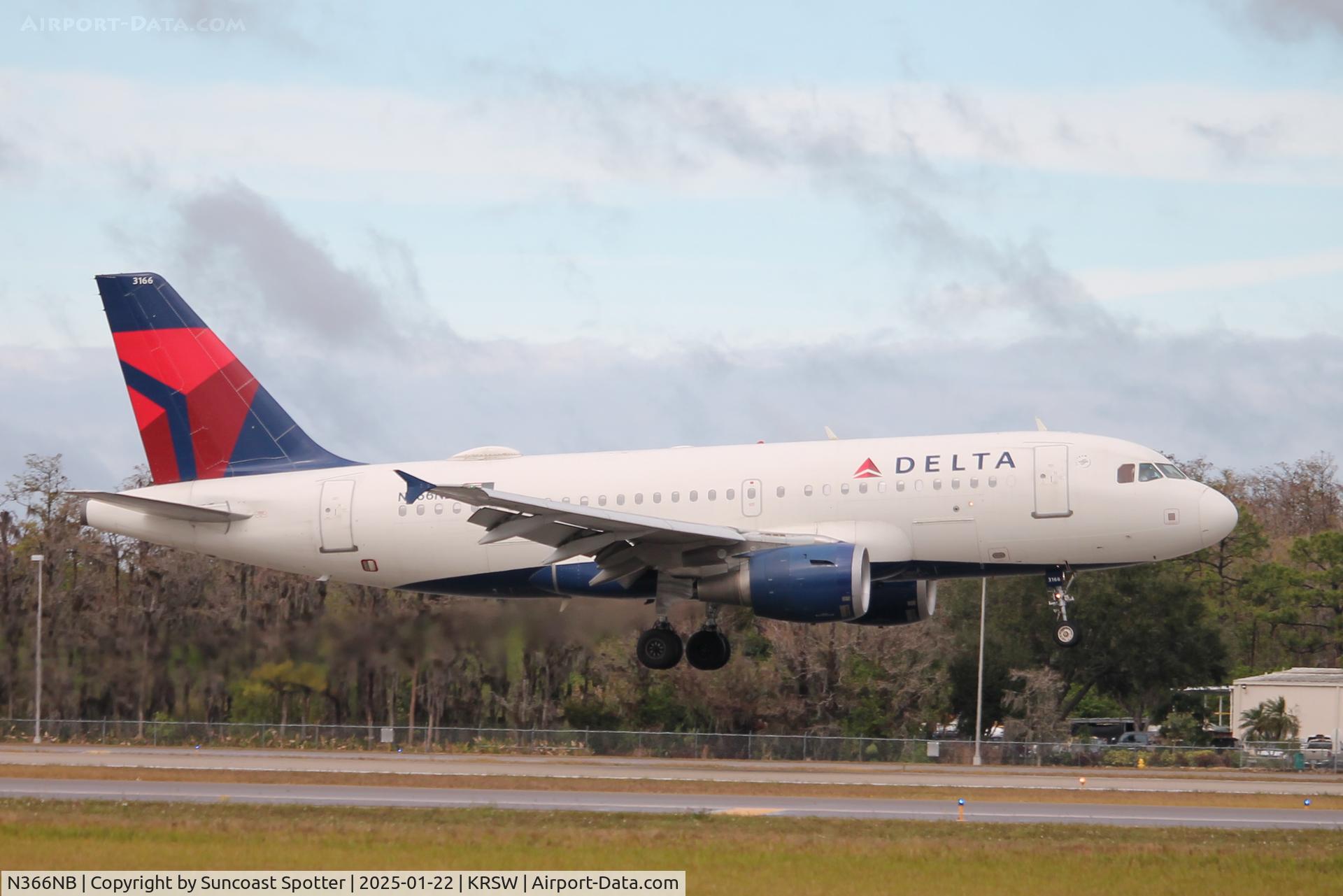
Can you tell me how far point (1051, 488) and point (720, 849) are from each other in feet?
40.9

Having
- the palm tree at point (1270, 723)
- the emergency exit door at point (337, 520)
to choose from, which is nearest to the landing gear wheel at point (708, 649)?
the emergency exit door at point (337, 520)

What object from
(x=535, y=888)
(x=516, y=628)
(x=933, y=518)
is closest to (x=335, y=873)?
(x=535, y=888)

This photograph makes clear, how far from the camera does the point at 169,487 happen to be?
3888 centimetres

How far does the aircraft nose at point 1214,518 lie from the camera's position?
3269 centimetres

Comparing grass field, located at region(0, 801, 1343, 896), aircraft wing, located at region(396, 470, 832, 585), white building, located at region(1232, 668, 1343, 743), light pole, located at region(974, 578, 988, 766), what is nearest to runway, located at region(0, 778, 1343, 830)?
grass field, located at region(0, 801, 1343, 896)

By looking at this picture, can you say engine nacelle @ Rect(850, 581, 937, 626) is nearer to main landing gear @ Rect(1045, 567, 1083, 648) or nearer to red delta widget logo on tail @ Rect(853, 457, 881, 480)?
main landing gear @ Rect(1045, 567, 1083, 648)

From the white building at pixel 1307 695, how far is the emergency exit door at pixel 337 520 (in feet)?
145

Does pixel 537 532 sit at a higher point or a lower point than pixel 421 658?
higher

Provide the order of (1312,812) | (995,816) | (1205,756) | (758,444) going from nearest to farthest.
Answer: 1. (995,816)
2. (1312,812)
3. (758,444)
4. (1205,756)

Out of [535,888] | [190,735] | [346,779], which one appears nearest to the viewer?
[535,888]

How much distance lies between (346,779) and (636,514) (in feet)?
32.8

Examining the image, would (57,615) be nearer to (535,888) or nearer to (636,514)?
(636,514)

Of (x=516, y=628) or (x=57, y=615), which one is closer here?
(x=516, y=628)

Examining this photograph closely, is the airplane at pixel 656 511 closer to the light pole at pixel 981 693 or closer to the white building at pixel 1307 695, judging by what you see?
the light pole at pixel 981 693
